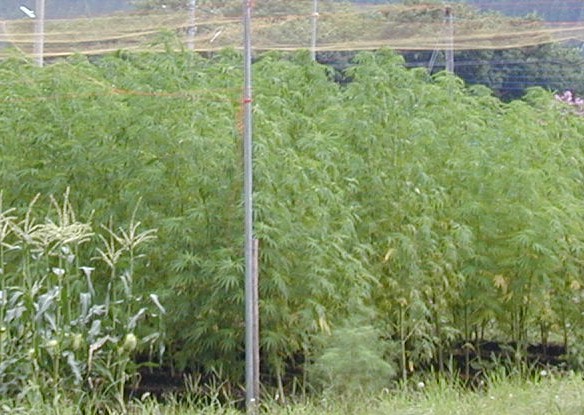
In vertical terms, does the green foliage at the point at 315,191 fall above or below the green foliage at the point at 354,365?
above

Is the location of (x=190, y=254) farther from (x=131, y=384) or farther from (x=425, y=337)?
(x=425, y=337)

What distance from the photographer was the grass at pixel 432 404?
661cm

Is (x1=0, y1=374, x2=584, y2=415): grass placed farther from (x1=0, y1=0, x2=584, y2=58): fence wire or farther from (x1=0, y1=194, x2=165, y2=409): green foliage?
(x1=0, y1=0, x2=584, y2=58): fence wire

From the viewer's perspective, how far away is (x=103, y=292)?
9.00 m

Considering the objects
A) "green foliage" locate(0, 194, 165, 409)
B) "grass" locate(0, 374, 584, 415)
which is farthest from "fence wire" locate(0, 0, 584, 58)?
"grass" locate(0, 374, 584, 415)

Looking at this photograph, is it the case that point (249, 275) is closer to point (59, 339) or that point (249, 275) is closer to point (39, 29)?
point (59, 339)

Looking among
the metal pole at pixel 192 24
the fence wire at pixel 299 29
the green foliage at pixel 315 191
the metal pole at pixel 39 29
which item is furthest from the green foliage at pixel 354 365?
the metal pole at pixel 39 29

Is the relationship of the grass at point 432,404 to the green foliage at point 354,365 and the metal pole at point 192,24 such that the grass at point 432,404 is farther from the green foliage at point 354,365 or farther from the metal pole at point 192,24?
the metal pole at point 192,24

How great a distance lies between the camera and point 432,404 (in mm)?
6832

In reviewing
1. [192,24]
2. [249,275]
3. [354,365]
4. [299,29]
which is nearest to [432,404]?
[354,365]

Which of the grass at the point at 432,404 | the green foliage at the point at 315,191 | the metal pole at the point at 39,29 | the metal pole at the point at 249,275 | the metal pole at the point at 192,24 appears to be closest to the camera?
the grass at the point at 432,404

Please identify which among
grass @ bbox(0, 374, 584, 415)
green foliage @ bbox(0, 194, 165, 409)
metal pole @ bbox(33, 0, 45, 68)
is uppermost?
metal pole @ bbox(33, 0, 45, 68)

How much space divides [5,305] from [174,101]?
7.79ft

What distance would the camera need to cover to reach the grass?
6609mm
